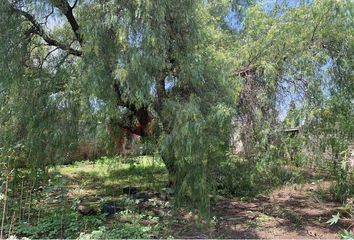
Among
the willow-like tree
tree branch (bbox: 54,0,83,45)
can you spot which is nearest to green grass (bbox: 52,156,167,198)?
the willow-like tree

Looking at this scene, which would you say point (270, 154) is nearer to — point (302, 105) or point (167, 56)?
point (302, 105)

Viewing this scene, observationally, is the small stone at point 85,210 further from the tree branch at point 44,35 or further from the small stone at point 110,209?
the tree branch at point 44,35

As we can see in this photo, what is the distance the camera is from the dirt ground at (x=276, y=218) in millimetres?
5203

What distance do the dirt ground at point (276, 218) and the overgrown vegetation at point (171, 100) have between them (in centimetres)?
15

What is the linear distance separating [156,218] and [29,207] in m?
2.00

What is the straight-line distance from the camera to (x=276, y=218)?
598 centimetres

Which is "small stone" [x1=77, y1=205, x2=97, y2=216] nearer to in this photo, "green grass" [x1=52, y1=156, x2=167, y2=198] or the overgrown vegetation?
the overgrown vegetation

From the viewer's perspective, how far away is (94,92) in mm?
4645

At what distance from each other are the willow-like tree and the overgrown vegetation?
2 cm

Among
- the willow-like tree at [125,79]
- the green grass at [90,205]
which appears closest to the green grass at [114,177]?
the green grass at [90,205]

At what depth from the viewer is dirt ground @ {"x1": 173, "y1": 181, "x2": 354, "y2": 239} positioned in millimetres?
5203

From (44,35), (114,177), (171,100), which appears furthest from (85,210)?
(114,177)

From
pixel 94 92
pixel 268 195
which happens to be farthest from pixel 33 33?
pixel 268 195

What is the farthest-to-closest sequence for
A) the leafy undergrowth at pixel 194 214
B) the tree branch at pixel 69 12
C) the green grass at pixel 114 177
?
the green grass at pixel 114 177 → the tree branch at pixel 69 12 → the leafy undergrowth at pixel 194 214
